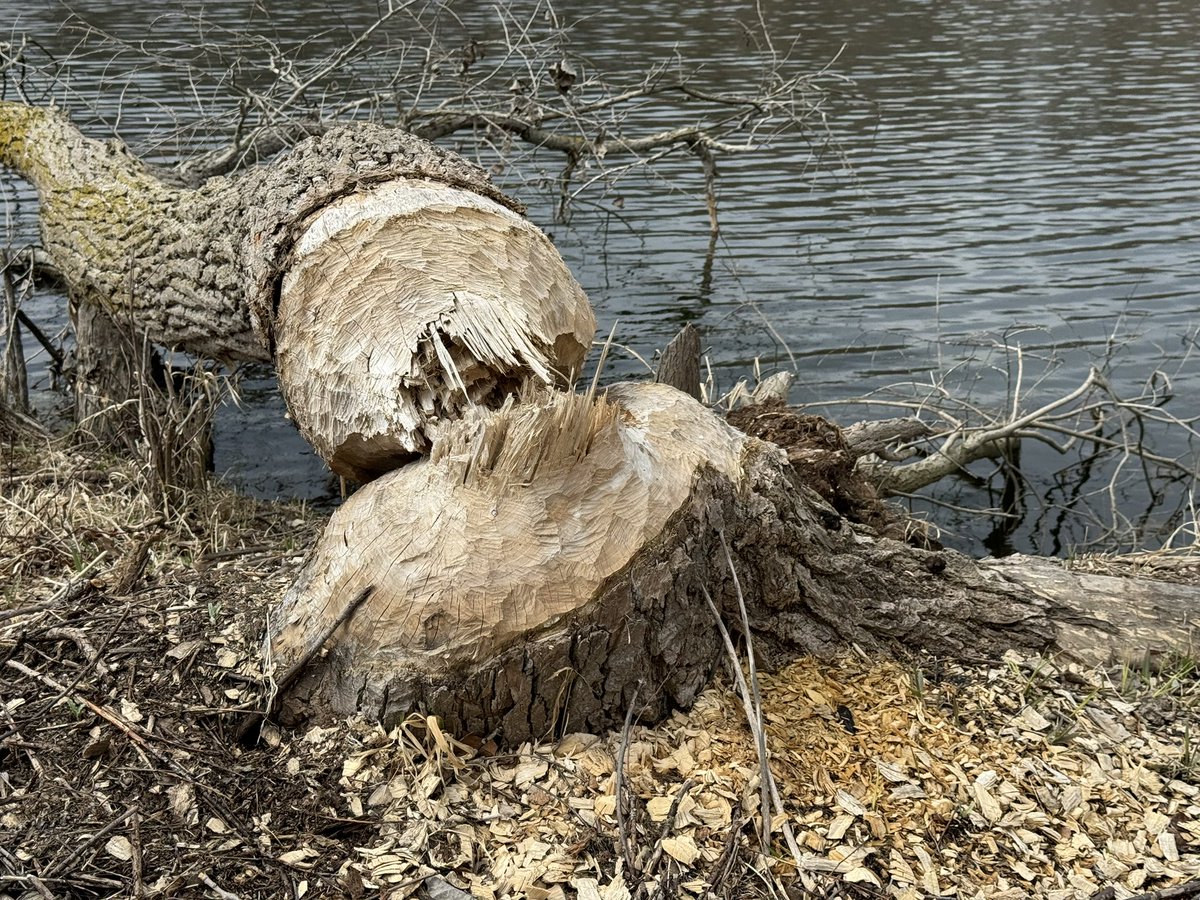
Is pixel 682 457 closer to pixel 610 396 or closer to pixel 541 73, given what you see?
pixel 610 396

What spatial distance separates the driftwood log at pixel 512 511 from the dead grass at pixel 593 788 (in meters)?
0.13

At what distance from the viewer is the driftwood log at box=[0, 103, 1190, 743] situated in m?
2.72

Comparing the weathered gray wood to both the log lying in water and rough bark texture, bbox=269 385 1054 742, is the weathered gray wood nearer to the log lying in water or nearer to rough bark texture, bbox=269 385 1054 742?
rough bark texture, bbox=269 385 1054 742

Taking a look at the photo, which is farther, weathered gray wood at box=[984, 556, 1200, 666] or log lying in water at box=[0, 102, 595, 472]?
weathered gray wood at box=[984, 556, 1200, 666]

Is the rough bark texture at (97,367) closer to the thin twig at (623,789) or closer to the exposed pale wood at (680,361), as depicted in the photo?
the exposed pale wood at (680,361)

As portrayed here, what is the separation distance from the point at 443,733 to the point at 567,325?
4.20 ft

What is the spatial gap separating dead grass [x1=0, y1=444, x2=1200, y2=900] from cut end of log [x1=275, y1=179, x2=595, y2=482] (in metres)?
0.73

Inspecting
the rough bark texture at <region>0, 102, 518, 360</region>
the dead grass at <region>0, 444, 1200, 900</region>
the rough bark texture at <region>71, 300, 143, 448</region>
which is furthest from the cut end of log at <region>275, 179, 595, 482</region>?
the rough bark texture at <region>71, 300, 143, 448</region>

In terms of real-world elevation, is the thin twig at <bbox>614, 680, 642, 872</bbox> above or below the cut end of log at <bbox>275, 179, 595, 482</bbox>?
below

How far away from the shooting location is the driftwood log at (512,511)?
2.72 meters

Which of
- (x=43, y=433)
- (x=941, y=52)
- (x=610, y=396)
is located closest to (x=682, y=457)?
(x=610, y=396)

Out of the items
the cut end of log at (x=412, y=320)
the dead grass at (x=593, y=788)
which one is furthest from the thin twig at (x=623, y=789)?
the cut end of log at (x=412, y=320)

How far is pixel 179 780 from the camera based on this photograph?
107 inches

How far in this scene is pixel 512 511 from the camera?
276 cm
